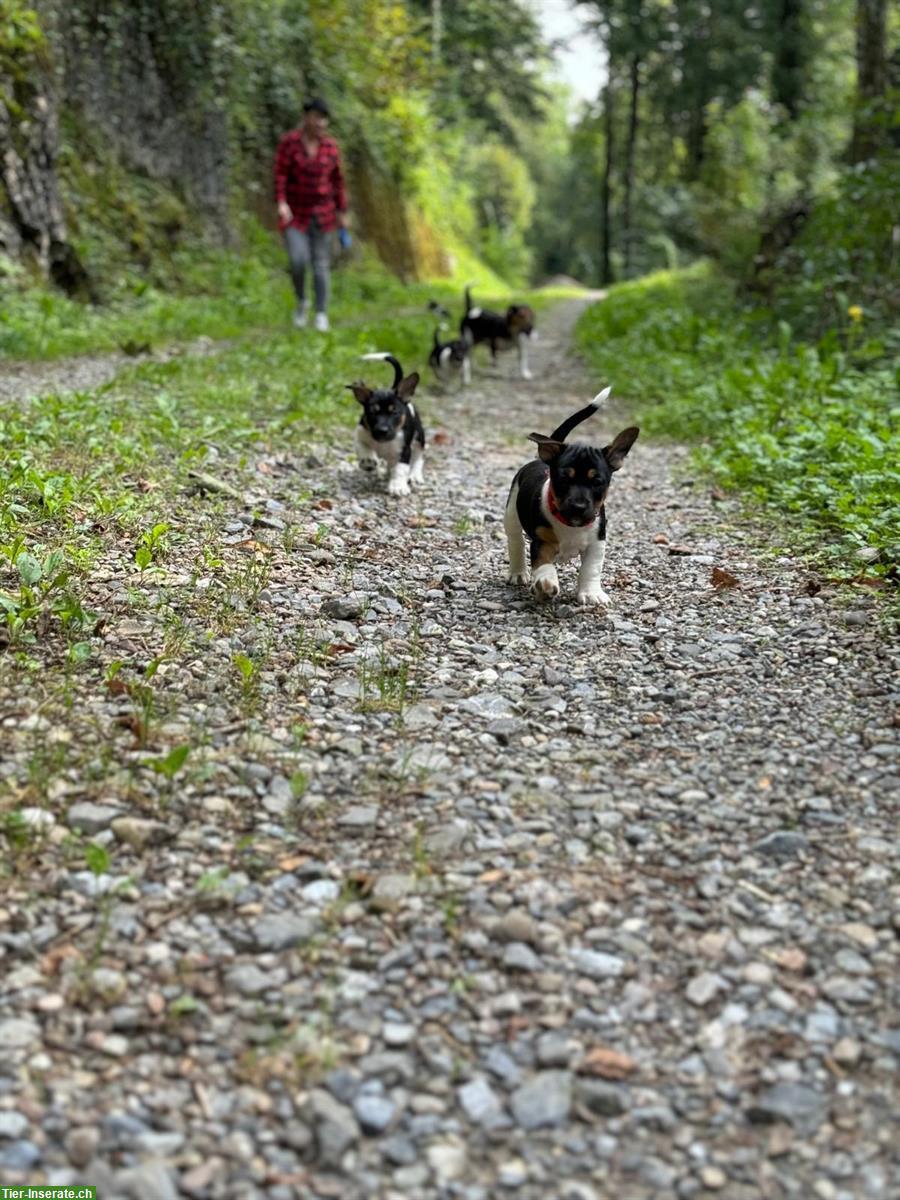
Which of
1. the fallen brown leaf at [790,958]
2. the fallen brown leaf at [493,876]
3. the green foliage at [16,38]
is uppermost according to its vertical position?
the green foliage at [16,38]

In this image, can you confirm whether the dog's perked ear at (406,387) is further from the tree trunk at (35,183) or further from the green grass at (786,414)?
the tree trunk at (35,183)

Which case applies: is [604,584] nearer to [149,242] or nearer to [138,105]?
[149,242]

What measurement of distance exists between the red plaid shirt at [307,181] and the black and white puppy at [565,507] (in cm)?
958

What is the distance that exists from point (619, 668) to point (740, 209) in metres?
22.4

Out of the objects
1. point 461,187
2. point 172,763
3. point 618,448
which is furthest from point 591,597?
point 461,187

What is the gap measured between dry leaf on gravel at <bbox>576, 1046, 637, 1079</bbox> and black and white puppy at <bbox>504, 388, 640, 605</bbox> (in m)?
2.75

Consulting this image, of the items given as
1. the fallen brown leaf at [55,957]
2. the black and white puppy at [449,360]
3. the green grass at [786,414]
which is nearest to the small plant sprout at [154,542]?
the fallen brown leaf at [55,957]

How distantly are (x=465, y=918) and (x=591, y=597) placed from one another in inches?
102

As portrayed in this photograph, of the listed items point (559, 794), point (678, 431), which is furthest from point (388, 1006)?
point (678, 431)

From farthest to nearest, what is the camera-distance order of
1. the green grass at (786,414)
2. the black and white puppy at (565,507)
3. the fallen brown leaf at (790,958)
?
the green grass at (786,414), the black and white puppy at (565,507), the fallen brown leaf at (790,958)

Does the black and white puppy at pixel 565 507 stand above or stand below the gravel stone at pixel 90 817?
above

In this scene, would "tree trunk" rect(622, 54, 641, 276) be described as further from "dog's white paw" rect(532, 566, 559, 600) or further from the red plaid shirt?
"dog's white paw" rect(532, 566, 559, 600)

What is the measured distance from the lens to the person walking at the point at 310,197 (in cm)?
1356

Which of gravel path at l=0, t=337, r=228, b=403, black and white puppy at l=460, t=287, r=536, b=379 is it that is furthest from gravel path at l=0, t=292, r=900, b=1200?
black and white puppy at l=460, t=287, r=536, b=379
